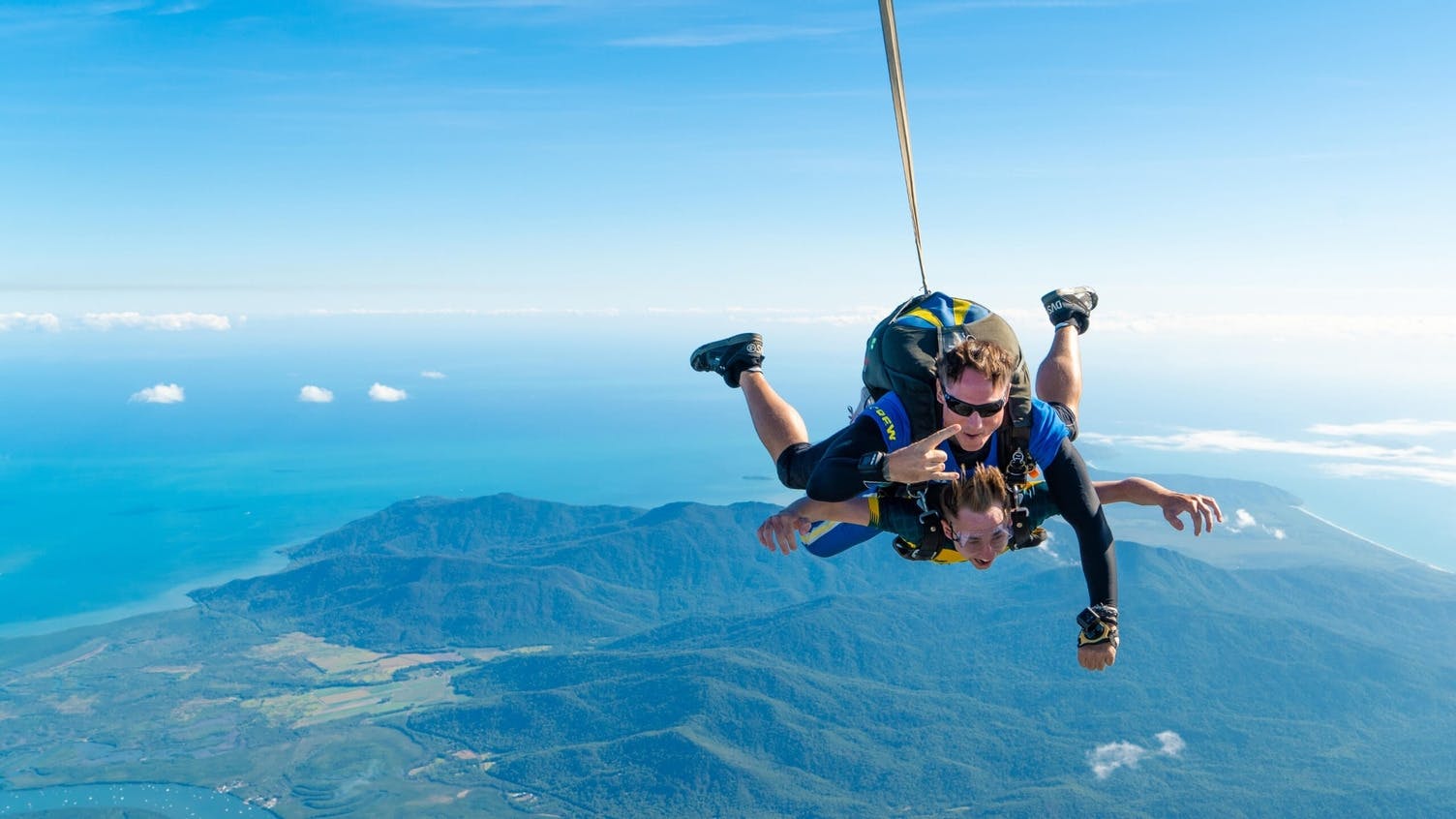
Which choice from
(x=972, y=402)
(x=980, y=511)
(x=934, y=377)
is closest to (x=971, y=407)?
(x=972, y=402)

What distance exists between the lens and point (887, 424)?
6.16 m

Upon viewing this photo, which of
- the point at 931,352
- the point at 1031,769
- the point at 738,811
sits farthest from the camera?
the point at 1031,769

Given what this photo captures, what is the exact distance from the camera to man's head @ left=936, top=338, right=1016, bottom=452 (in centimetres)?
537

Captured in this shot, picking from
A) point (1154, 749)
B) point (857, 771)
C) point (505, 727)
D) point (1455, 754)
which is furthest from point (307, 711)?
point (1455, 754)

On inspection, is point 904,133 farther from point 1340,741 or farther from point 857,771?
point 1340,741

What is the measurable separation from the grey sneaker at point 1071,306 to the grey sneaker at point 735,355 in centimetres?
261

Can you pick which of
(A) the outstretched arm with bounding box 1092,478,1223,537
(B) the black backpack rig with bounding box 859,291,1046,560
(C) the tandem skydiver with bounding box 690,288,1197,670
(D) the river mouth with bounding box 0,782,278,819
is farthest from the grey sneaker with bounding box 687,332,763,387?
(D) the river mouth with bounding box 0,782,278,819

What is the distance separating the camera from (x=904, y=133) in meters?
3.90

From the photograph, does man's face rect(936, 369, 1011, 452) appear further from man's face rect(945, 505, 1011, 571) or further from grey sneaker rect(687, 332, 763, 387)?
grey sneaker rect(687, 332, 763, 387)

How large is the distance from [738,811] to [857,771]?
90.2 feet

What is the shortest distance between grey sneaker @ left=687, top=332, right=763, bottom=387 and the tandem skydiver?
41.3 inches

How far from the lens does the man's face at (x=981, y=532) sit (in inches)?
228

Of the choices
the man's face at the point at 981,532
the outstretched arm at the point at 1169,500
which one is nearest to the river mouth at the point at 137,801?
the outstretched arm at the point at 1169,500

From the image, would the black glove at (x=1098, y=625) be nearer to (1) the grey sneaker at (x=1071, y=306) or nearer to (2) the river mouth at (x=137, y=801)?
(1) the grey sneaker at (x=1071, y=306)
